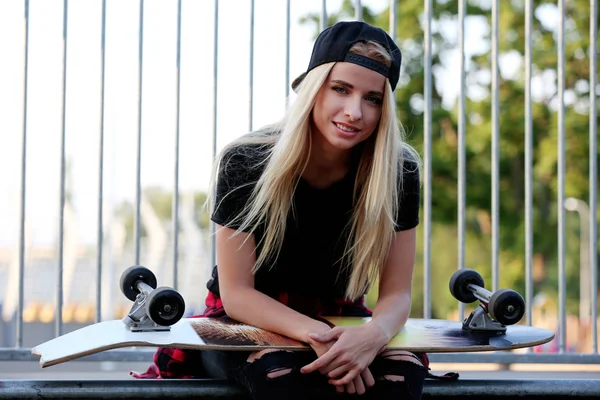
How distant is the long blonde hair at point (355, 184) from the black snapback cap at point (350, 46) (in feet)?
0.06

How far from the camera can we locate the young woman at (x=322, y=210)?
2275 mm

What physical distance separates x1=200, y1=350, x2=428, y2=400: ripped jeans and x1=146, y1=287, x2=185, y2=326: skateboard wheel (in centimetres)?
18

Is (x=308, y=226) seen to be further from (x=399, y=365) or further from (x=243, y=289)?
(x=399, y=365)

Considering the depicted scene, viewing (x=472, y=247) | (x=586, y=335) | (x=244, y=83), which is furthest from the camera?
(x=472, y=247)

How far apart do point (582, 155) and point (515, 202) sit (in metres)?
2.05

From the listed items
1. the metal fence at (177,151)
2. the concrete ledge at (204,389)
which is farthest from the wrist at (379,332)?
the metal fence at (177,151)

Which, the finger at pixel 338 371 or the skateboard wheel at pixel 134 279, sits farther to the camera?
the skateboard wheel at pixel 134 279

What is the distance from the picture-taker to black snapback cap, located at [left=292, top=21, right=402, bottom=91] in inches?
90.3

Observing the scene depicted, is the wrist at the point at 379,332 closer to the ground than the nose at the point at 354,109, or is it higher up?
closer to the ground

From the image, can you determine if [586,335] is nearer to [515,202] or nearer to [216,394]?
[515,202]

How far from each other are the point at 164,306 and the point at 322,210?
608 mm

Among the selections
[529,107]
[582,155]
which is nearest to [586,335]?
[582,155]

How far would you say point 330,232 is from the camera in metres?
2.45

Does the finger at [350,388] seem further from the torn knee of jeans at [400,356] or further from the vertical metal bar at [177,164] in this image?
the vertical metal bar at [177,164]
